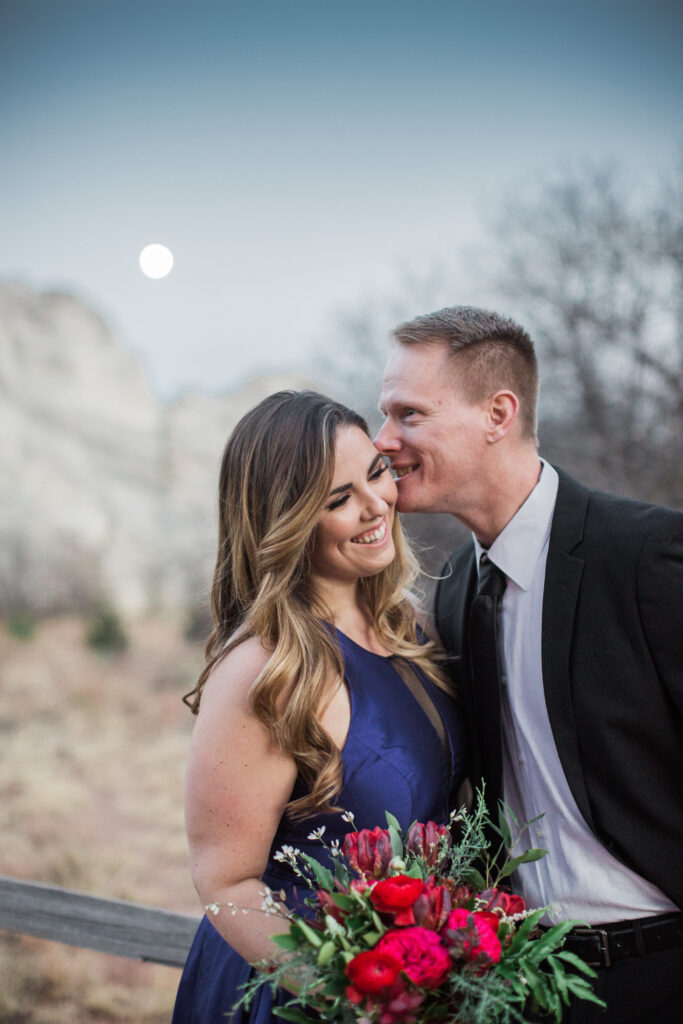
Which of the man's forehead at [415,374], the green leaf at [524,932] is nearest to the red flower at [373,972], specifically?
the green leaf at [524,932]

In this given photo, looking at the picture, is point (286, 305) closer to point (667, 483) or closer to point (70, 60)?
point (70, 60)

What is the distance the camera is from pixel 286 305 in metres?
19.3

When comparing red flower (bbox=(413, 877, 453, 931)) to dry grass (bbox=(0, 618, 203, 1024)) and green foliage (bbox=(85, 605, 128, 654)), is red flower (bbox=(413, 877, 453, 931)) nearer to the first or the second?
dry grass (bbox=(0, 618, 203, 1024))

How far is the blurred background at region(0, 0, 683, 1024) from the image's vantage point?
1015 centimetres

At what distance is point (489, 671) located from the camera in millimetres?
2396

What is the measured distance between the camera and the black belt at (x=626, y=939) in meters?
2.13

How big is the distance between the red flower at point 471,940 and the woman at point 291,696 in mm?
645

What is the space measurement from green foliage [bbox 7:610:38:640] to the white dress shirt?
16574 mm

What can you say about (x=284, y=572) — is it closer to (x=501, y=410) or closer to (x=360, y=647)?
(x=360, y=647)

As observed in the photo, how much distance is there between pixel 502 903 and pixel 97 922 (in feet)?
6.74

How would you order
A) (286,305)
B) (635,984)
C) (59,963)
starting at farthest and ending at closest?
(286,305) → (59,963) → (635,984)

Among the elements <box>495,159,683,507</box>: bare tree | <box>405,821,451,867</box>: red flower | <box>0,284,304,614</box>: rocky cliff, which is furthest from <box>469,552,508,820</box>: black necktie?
<box>0,284,304,614</box>: rocky cliff

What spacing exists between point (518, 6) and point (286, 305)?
8.27 m

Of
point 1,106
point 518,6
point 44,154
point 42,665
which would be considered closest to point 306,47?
point 518,6
